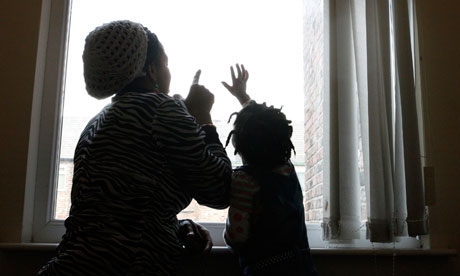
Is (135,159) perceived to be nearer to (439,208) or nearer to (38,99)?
(38,99)

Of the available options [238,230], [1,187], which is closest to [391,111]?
[238,230]

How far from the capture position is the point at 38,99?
1747 mm

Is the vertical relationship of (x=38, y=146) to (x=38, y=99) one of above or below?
below

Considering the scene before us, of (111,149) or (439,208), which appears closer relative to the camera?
(111,149)

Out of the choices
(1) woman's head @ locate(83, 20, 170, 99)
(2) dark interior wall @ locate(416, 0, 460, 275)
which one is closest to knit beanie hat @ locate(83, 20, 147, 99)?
(1) woman's head @ locate(83, 20, 170, 99)

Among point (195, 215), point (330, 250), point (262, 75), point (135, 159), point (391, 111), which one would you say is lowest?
point (330, 250)

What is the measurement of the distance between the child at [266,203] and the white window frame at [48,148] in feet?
1.45

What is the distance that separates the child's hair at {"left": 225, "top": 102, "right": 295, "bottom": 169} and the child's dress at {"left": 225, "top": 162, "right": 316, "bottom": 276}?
0.14 feet

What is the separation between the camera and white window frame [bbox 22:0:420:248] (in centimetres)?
170

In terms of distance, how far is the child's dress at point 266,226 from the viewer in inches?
50.3

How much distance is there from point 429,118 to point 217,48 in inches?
36.2

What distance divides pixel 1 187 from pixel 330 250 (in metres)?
1.23

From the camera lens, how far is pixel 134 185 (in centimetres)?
110

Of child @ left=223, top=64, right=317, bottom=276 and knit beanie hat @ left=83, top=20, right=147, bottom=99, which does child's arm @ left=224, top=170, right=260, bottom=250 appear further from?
knit beanie hat @ left=83, top=20, right=147, bottom=99
